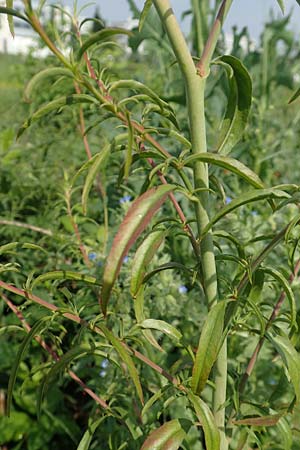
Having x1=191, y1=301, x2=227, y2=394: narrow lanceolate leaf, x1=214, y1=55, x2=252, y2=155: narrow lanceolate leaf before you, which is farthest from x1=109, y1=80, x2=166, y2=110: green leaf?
x1=191, y1=301, x2=227, y2=394: narrow lanceolate leaf

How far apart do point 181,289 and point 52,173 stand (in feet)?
2.96

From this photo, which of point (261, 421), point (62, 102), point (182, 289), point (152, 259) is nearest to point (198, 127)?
point (62, 102)

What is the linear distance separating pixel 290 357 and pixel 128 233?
0.34 metres

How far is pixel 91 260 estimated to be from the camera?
1.76m

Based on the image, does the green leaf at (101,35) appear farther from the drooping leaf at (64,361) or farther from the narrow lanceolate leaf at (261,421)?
the narrow lanceolate leaf at (261,421)

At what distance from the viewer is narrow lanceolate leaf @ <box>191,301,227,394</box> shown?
76cm

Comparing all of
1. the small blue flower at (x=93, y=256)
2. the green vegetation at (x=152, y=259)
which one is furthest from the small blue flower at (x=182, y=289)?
the small blue flower at (x=93, y=256)

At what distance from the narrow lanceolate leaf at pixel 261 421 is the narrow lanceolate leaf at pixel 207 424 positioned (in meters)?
0.12

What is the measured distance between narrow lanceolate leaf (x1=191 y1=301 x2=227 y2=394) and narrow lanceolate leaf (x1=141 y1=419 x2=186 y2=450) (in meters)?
0.10

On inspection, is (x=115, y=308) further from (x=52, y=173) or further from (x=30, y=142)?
(x=30, y=142)

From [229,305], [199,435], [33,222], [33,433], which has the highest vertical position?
[229,305]

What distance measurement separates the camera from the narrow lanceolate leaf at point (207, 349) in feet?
2.48

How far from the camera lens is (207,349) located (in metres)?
0.76

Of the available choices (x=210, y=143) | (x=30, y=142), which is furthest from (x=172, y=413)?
(x=30, y=142)
